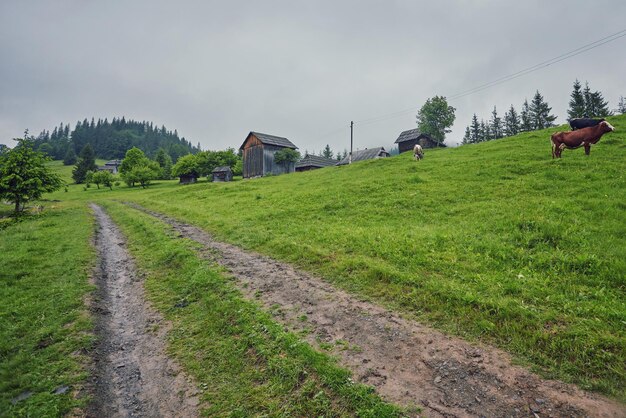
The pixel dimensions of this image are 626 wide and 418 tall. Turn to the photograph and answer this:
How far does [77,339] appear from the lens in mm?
7059

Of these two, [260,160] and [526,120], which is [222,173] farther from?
[526,120]

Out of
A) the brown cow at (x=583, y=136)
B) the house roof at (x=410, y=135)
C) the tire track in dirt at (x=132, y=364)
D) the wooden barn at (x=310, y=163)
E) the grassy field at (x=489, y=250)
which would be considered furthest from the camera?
the wooden barn at (x=310, y=163)

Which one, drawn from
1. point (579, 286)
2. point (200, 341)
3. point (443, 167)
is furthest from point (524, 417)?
point (443, 167)

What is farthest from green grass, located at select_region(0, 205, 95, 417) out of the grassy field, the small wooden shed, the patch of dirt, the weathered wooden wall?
the small wooden shed

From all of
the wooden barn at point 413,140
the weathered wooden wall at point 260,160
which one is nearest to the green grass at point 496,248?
the weathered wooden wall at point 260,160

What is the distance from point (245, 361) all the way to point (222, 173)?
8323 cm

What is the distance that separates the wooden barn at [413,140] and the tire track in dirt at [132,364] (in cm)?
7440

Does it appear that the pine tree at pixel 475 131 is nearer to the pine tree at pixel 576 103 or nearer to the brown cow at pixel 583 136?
the pine tree at pixel 576 103

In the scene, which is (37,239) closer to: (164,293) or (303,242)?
(164,293)

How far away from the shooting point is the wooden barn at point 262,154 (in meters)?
63.3

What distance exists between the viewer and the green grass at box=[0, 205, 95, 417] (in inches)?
208

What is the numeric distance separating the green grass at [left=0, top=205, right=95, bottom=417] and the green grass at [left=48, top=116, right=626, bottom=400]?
261 inches

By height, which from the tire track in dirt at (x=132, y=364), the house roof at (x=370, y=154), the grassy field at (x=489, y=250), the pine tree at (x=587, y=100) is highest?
the pine tree at (x=587, y=100)

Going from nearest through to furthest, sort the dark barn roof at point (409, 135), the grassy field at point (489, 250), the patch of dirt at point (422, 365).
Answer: the patch of dirt at point (422, 365)
the grassy field at point (489, 250)
the dark barn roof at point (409, 135)
